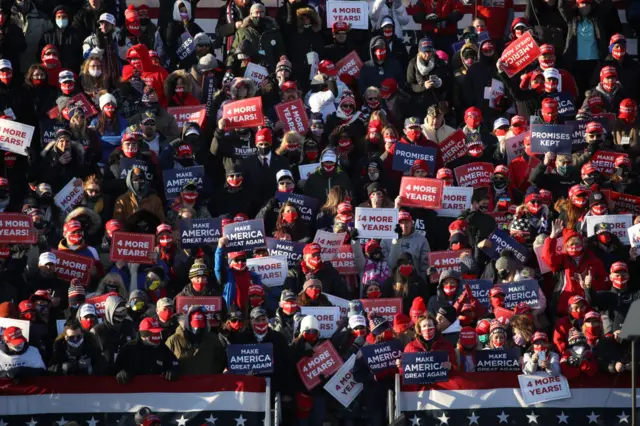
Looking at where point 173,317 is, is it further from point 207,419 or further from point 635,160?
point 635,160

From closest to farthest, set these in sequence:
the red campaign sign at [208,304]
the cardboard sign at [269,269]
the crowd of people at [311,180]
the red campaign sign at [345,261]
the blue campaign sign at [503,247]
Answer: the crowd of people at [311,180] → the red campaign sign at [208,304] → the cardboard sign at [269,269] → the red campaign sign at [345,261] → the blue campaign sign at [503,247]

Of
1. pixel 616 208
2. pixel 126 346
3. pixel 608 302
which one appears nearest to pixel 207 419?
pixel 126 346

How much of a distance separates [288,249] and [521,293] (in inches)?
119

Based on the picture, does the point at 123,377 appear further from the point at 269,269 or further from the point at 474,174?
the point at 474,174

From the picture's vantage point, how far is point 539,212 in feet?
86.8

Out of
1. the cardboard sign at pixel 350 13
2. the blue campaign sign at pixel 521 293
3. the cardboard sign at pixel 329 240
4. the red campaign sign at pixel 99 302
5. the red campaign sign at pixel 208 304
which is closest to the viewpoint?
the red campaign sign at pixel 99 302

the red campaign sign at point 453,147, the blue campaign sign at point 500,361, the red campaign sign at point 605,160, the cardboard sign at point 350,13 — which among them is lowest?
the blue campaign sign at point 500,361

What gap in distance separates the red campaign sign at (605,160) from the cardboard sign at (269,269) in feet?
16.5

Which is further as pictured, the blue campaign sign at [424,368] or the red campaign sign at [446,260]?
the red campaign sign at [446,260]

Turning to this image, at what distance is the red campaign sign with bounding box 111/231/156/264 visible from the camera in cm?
2514

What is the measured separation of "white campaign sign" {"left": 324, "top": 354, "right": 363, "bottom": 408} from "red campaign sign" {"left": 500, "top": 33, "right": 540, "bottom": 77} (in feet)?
26.1

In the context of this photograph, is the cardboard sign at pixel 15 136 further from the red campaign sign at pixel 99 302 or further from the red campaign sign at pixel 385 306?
the red campaign sign at pixel 385 306

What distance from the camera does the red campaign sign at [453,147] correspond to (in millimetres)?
27953

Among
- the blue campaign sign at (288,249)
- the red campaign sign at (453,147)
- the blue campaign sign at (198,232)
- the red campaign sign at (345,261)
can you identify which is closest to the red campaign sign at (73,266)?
the blue campaign sign at (198,232)
